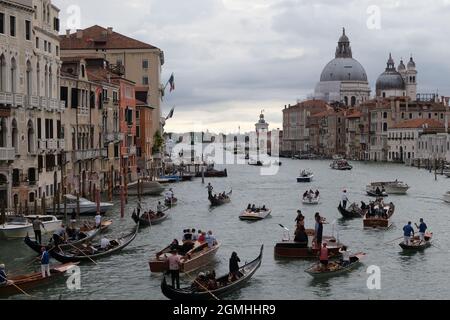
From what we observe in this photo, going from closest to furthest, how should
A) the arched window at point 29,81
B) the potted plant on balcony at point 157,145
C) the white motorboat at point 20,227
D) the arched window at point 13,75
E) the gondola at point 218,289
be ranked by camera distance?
the gondola at point 218,289
the white motorboat at point 20,227
the arched window at point 13,75
the arched window at point 29,81
the potted plant on balcony at point 157,145

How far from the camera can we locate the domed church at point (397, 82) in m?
121

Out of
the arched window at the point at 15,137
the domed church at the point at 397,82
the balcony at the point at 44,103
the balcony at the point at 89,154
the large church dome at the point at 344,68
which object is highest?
the large church dome at the point at 344,68

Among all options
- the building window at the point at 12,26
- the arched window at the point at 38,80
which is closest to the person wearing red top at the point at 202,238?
the building window at the point at 12,26

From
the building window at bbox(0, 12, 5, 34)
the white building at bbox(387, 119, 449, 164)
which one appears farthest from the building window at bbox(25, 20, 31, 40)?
the white building at bbox(387, 119, 449, 164)

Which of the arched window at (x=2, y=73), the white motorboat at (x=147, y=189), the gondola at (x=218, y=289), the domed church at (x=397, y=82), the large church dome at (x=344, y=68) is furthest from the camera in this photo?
the large church dome at (x=344, y=68)

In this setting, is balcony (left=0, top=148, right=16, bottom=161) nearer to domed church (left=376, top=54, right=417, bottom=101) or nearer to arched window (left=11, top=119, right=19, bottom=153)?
arched window (left=11, top=119, right=19, bottom=153)

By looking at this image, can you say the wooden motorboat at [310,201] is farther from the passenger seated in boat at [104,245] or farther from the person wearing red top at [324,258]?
the person wearing red top at [324,258]

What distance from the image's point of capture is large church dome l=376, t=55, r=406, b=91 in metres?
121

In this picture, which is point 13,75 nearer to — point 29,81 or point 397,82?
point 29,81

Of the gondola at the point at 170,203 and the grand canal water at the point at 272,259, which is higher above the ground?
the gondola at the point at 170,203

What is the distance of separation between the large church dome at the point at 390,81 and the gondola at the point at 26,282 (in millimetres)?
107386

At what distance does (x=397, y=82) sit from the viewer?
12106 cm

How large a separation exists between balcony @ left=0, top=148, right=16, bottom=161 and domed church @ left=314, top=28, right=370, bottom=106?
11014 cm
